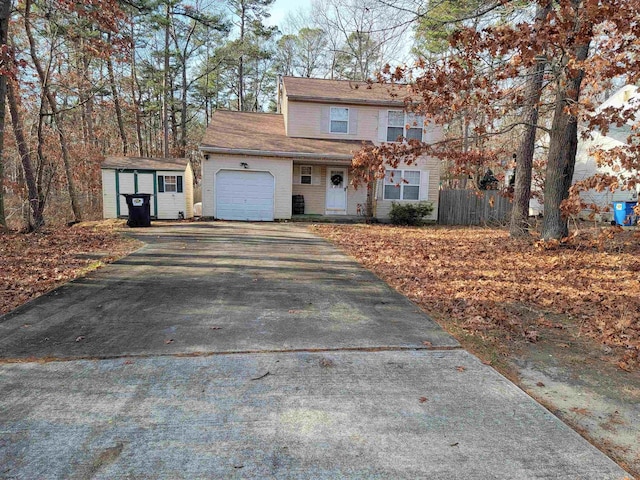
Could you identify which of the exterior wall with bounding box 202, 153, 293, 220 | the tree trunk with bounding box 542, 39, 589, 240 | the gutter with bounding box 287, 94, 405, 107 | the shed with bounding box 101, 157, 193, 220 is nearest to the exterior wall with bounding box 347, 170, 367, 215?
the exterior wall with bounding box 202, 153, 293, 220

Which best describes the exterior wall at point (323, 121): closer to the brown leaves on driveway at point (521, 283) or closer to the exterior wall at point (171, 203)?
the exterior wall at point (171, 203)

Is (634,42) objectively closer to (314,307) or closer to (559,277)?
(559,277)

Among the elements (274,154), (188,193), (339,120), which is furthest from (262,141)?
(188,193)

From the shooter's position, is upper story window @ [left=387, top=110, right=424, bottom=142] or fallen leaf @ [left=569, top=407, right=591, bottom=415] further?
upper story window @ [left=387, top=110, right=424, bottom=142]

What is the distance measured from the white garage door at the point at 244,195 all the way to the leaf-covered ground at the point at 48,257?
15.8ft

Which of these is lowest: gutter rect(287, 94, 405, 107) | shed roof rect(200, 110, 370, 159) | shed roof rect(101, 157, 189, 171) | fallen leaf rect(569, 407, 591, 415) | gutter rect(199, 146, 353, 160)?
fallen leaf rect(569, 407, 591, 415)

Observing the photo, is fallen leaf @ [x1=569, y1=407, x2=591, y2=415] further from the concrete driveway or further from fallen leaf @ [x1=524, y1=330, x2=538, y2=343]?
fallen leaf @ [x1=524, y1=330, x2=538, y2=343]

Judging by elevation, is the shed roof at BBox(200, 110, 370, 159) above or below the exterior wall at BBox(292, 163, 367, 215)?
above

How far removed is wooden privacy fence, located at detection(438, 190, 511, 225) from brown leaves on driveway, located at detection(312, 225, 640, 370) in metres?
6.68

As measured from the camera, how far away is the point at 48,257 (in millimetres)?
7348

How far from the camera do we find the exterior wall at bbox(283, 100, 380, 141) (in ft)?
54.7

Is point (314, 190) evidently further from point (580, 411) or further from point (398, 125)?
point (580, 411)

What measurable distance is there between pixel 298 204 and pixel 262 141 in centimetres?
297

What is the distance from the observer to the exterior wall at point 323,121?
16.7m
